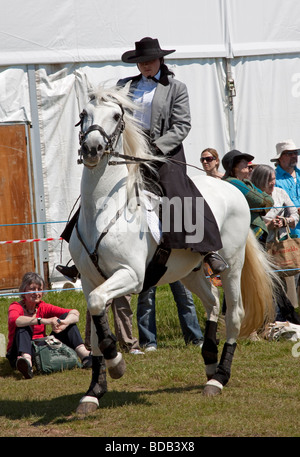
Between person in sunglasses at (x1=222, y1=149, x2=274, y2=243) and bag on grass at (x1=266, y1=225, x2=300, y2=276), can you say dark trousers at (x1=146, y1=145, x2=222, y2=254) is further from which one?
bag on grass at (x1=266, y1=225, x2=300, y2=276)

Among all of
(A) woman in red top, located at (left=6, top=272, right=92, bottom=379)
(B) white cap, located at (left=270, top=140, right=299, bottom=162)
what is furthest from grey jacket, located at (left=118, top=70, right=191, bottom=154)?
(B) white cap, located at (left=270, top=140, right=299, bottom=162)

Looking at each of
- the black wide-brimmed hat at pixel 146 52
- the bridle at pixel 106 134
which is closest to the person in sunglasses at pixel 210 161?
the black wide-brimmed hat at pixel 146 52

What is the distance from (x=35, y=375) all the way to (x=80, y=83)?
538 cm

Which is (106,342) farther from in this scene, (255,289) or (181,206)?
(255,289)

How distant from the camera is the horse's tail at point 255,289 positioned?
7297 millimetres

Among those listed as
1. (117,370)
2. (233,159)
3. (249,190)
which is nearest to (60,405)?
(117,370)

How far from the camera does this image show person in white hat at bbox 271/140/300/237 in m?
9.70

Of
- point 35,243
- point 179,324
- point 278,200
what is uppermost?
point 278,200

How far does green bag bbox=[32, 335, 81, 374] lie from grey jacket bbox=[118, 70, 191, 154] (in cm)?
265

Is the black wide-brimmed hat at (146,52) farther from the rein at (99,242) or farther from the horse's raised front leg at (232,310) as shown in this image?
the horse's raised front leg at (232,310)

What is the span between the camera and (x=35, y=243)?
1165 centimetres

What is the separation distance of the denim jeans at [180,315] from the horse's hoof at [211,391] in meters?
2.11

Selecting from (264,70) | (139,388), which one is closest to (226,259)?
(139,388)
